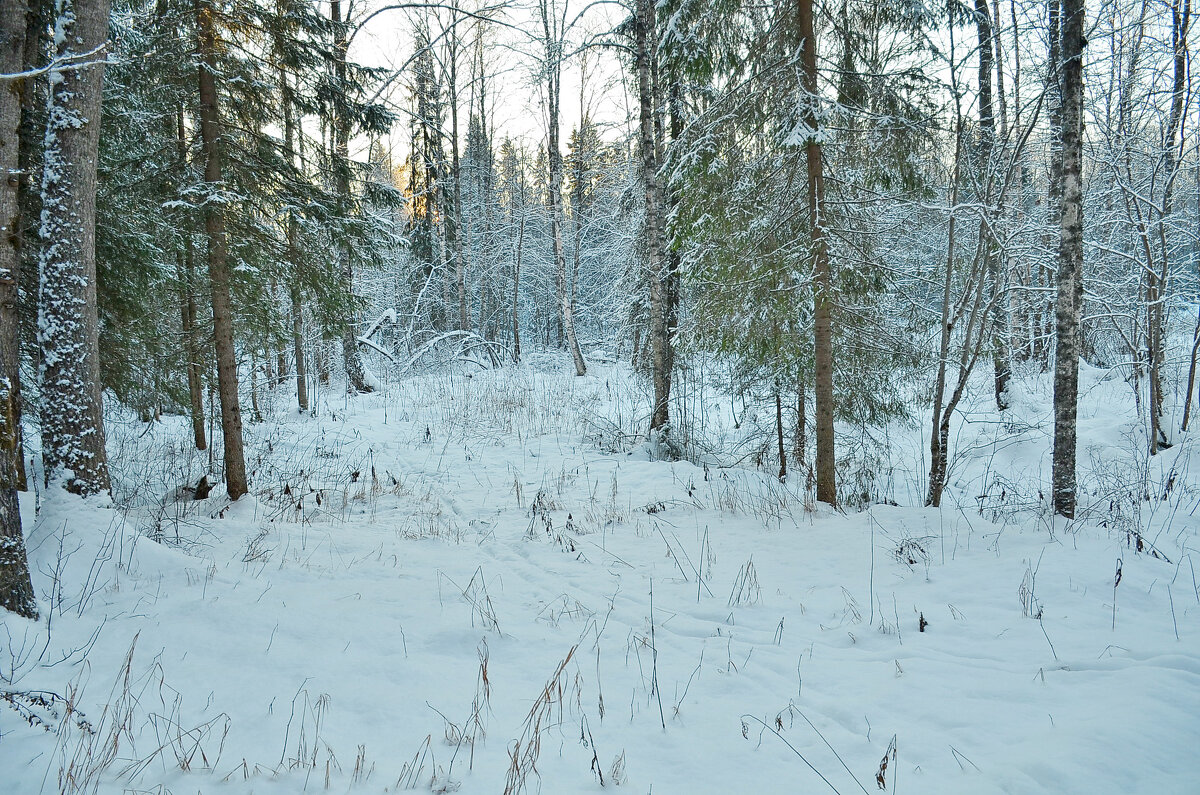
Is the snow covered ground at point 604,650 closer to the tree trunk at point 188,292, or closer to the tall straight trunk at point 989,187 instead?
the tree trunk at point 188,292

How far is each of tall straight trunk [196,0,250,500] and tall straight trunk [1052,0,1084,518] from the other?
29.6ft

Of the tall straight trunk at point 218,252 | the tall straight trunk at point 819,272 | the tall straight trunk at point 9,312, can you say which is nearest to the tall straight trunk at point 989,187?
the tall straight trunk at point 819,272

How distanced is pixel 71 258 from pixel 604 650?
4.95 m

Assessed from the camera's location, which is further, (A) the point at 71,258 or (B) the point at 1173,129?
(B) the point at 1173,129

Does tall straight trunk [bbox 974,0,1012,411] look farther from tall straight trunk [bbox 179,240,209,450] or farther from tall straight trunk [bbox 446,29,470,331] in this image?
tall straight trunk [bbox 446,29,470,331]

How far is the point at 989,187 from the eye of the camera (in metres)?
7.02

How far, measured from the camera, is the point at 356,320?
27.0ft

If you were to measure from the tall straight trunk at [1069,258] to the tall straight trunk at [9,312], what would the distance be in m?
8.61

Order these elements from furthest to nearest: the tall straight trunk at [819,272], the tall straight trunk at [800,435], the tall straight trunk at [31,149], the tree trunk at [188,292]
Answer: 1. the tall straight trunk at [800,435]
2. the tree trunk at [188,292]
3. the tall straight trunk at [819,272]
4. the tall straight trunk at [31,149]

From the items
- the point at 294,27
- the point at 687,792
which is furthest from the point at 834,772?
the point at 294,27

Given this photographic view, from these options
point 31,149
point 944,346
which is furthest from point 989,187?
point 31,149

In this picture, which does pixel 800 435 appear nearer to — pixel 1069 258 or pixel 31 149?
pixel 1069 258

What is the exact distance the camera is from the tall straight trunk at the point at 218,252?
6.16 metres

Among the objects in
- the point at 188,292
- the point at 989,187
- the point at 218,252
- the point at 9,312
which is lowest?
the point at 9,312
